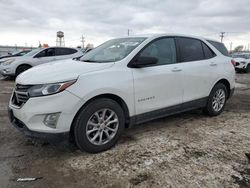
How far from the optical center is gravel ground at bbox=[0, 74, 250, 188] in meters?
2.82

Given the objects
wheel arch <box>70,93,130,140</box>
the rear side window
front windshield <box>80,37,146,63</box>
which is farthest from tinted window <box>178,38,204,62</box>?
wheel arch <box>70,93,130,140</box>

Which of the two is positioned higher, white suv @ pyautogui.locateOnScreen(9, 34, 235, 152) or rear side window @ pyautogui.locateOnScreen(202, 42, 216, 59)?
rear side window @ pyautogui.locateOnScreen(202, 42, 216, 59)

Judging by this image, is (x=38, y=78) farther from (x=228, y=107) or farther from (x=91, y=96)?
(x=228, y=107)

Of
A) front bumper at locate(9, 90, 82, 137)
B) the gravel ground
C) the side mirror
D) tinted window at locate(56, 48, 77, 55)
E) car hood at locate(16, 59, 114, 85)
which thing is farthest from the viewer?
tinted window at locate(56, 48, 77, 55)

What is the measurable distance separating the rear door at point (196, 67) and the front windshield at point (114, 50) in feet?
3.06

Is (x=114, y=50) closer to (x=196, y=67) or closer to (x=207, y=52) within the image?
(x=196, y=67)

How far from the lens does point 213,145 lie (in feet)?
12.3

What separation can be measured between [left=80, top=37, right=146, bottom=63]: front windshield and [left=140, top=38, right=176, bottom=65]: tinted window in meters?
0.19

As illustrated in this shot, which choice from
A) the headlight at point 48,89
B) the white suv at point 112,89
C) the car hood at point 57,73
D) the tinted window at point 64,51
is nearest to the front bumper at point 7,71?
the tinted window at point 64,51

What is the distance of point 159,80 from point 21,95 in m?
2.03

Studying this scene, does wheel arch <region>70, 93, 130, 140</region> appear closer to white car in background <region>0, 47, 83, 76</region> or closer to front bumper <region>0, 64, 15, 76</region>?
white car in background <region>0, 47, 83, 76</region>

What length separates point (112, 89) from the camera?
11.2 feet

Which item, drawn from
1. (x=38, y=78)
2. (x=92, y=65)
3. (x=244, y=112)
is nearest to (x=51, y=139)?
(x=38, y=78)

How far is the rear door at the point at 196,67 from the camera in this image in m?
4.49
